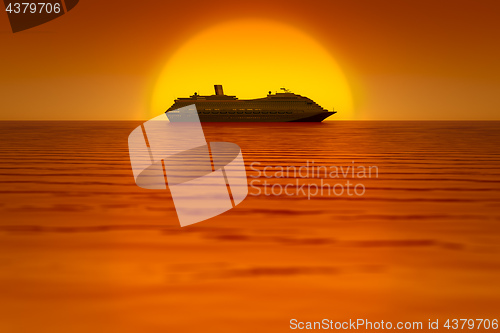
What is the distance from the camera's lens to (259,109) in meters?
34.7

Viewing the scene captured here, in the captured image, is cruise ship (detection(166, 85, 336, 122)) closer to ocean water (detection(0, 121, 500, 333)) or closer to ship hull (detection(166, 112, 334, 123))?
ship hull (detection(166, 112, 334, 123))

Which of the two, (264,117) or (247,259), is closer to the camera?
(247,259)

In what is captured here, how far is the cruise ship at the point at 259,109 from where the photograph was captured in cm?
3356

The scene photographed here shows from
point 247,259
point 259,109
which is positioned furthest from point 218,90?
point 247,259

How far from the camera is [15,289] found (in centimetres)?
122

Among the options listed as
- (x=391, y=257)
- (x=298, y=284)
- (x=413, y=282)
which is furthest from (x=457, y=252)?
(x=298, y=284)

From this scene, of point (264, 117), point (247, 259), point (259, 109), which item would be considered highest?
point (247, 259)

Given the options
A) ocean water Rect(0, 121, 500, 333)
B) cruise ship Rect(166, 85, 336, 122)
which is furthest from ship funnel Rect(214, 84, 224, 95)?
ocean water Rect(0, 121, 500, 333)

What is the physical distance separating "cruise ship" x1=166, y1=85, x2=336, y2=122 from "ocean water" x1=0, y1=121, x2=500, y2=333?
3110 centimetres

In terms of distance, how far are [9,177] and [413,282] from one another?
3329mm

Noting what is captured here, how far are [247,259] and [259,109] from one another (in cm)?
3365

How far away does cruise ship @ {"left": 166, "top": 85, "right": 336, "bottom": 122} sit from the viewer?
110 feet

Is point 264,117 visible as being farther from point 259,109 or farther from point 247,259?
point 247,259

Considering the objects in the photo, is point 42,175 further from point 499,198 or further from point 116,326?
point 499,198
